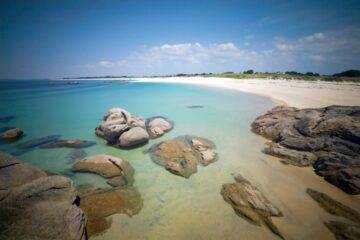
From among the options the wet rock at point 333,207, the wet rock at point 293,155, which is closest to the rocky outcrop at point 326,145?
the wet rock at point 293,155

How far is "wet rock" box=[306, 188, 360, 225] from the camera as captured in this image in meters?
4.75

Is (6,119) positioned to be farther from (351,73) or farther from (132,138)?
(351,73)

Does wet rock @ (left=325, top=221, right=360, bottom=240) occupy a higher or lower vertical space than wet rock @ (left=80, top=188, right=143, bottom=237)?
higher

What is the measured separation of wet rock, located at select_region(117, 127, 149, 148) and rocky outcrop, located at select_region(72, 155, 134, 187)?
2.06 m

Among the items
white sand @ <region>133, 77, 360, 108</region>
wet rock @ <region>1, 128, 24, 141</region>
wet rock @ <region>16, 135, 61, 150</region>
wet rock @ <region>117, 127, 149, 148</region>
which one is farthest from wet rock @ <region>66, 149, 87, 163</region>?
white sand @ <region>133, 77, 360, 108</region>

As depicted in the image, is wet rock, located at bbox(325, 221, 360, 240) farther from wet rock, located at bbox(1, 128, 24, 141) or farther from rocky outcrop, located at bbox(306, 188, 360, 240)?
wet rock, located at bbox(1, 128, 24, 141)

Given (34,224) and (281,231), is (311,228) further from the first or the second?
(34,224)

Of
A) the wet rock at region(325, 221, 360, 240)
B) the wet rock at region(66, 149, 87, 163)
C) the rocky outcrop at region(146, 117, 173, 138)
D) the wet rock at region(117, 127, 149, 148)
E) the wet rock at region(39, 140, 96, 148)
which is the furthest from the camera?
the rocky outcrop at region(146, 117, 173, 138)

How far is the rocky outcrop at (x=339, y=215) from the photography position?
13.7 feet

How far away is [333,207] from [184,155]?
5543mm

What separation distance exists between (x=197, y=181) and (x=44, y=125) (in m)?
15.3

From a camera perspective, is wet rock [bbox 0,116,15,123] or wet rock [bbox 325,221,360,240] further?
wet rock [bbox 0,116,15,123]

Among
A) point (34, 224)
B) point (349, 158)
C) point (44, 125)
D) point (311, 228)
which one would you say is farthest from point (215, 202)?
point (44, 125)

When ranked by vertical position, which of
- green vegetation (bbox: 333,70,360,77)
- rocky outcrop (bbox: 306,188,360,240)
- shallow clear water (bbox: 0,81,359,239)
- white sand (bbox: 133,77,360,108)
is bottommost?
shallow clear water (bbox: 0,81,359,239)
